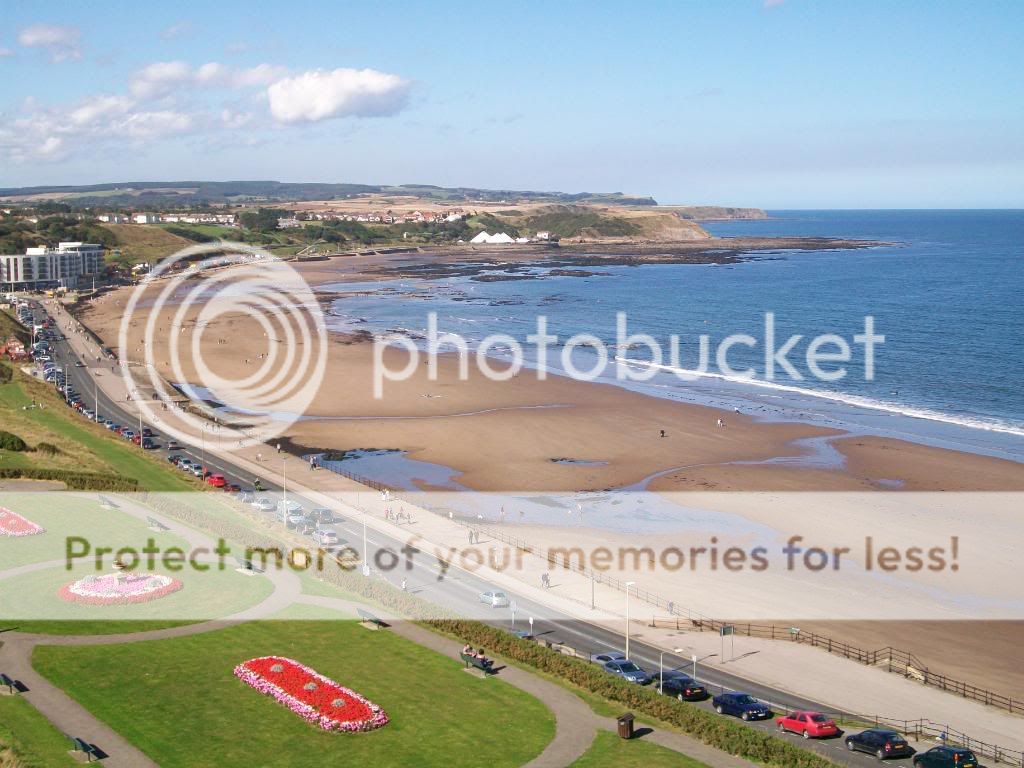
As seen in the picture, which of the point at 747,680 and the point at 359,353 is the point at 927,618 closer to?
the point at 747,680

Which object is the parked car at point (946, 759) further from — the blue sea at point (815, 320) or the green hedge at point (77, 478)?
the blue sea at point (815, 320)

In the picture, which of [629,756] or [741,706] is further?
[741,706]

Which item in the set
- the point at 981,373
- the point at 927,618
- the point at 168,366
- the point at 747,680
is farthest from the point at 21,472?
the point at 981,373

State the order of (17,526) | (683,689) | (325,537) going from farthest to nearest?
(325,537) → (17,526) → (683,689)

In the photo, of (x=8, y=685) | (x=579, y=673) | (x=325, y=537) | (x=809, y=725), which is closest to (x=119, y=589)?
(x=8, y=685)

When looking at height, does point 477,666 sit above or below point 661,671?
above

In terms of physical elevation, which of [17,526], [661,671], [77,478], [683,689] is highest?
[77,478]

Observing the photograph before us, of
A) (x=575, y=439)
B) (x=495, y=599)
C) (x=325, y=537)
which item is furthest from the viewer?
(x=575, y=439)

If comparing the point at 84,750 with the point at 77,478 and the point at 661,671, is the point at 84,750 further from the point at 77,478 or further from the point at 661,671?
the point at 77,478
